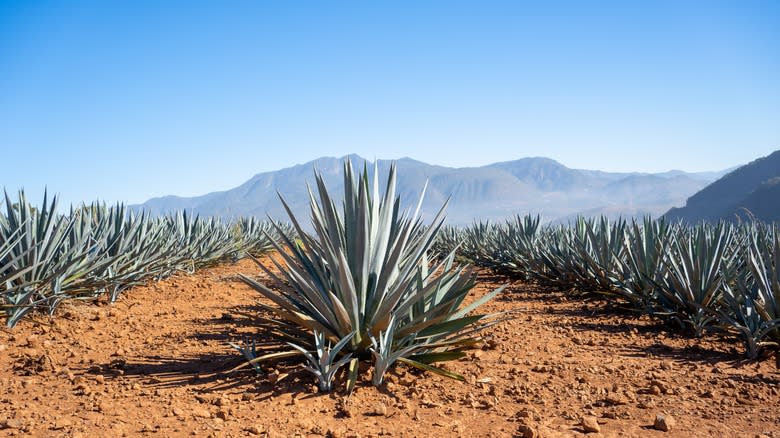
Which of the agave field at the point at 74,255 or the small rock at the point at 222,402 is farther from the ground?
the agave field at the point at 74,255

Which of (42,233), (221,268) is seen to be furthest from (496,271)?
(42,233)

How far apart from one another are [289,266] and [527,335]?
204cm

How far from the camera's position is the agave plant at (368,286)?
3008mm

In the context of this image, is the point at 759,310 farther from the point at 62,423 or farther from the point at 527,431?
the point at 62,423

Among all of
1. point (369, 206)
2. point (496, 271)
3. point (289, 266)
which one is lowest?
point (496, 271)

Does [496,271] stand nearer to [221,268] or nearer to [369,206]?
[221,268]

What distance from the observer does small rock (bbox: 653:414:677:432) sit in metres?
2.47

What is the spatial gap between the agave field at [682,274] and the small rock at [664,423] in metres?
1.44

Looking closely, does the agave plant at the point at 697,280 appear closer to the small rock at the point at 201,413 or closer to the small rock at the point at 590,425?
the small rock at the point at 590,425

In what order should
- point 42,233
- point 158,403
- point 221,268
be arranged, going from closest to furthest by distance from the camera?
point 158,403 → point 42,233 → point 221,268

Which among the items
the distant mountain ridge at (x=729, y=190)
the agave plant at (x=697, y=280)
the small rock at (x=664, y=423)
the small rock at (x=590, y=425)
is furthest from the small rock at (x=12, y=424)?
the distant mountain ridge at (x=729, y=190)

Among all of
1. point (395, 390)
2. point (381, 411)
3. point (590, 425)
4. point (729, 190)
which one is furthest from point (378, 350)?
point (729, 190)

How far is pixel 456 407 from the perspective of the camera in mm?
2740

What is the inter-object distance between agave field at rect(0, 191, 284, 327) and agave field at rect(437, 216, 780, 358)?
9.98ft
